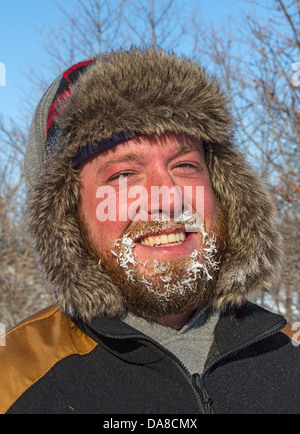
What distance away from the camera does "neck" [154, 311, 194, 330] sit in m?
1.79

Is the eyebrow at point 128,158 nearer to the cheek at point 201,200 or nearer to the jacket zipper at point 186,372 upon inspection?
the cheek at point 201,200

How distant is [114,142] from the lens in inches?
70.9

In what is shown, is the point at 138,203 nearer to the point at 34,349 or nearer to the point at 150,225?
the point at 150,225

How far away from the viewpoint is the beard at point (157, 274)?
1699mm

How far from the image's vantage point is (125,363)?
1.62 meters

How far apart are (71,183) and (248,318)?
93cm

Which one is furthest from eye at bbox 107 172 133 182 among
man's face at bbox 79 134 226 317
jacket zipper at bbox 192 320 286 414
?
jacket zipper at bbox 192 320 286 414

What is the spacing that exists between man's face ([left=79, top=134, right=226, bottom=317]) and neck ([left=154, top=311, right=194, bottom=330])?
2.1 inches

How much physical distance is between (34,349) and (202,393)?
0.63m

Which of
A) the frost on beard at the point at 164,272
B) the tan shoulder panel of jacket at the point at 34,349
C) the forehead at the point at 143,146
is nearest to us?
the tan shoulder panel of jacket at the point at 34,349

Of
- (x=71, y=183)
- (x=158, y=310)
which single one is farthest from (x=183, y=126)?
(x=158, y=310)

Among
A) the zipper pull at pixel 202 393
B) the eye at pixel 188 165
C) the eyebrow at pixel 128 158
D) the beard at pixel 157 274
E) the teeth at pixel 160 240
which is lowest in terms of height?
the zipper pull at pixel 202 393

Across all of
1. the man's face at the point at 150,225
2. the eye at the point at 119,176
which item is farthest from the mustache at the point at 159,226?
the eye at the point at 119,176

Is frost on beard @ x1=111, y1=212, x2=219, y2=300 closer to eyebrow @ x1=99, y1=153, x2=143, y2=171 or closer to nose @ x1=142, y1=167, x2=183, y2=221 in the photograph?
nose @ x1=142, y1=167, x2=183, y2=221
